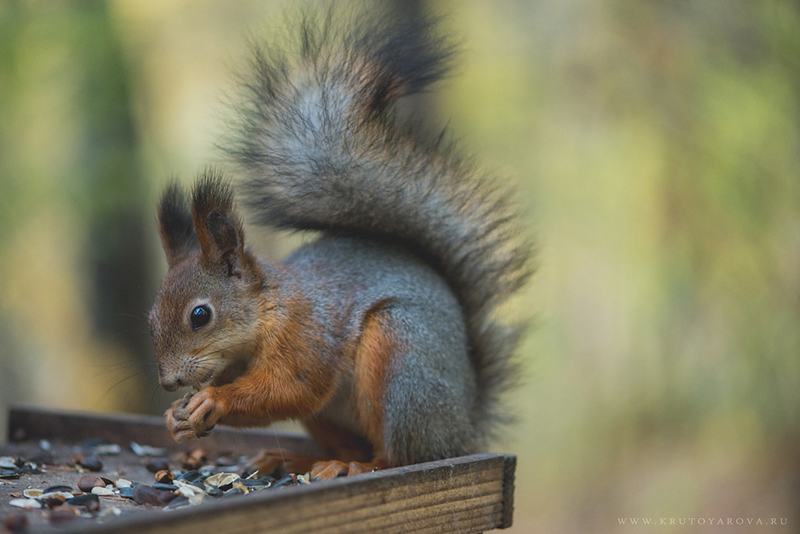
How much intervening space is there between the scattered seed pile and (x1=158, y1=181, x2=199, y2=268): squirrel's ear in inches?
23.1

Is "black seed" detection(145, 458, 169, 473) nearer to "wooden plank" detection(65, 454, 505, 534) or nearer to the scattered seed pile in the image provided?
the scattered seed pile

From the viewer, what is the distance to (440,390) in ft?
6.14

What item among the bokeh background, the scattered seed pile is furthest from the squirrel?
the bokeh background

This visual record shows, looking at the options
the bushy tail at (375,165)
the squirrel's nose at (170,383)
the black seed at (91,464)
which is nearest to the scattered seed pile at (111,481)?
the black seed at (91,464)

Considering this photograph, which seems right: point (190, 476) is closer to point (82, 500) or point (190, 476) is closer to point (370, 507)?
point (82, 500)

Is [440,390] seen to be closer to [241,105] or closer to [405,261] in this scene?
[405,261]

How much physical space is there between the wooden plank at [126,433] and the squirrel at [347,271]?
281 mm

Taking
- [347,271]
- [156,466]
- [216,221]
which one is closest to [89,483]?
[156,466]

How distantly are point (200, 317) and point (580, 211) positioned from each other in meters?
4.18

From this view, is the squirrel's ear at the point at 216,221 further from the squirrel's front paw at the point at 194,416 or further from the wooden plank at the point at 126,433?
the wooden plank at the point at 126,433

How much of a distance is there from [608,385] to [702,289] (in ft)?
3.52

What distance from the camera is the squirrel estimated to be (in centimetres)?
183

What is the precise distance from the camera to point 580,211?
218 inches

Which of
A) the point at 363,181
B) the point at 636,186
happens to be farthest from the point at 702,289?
the point at 363,181
